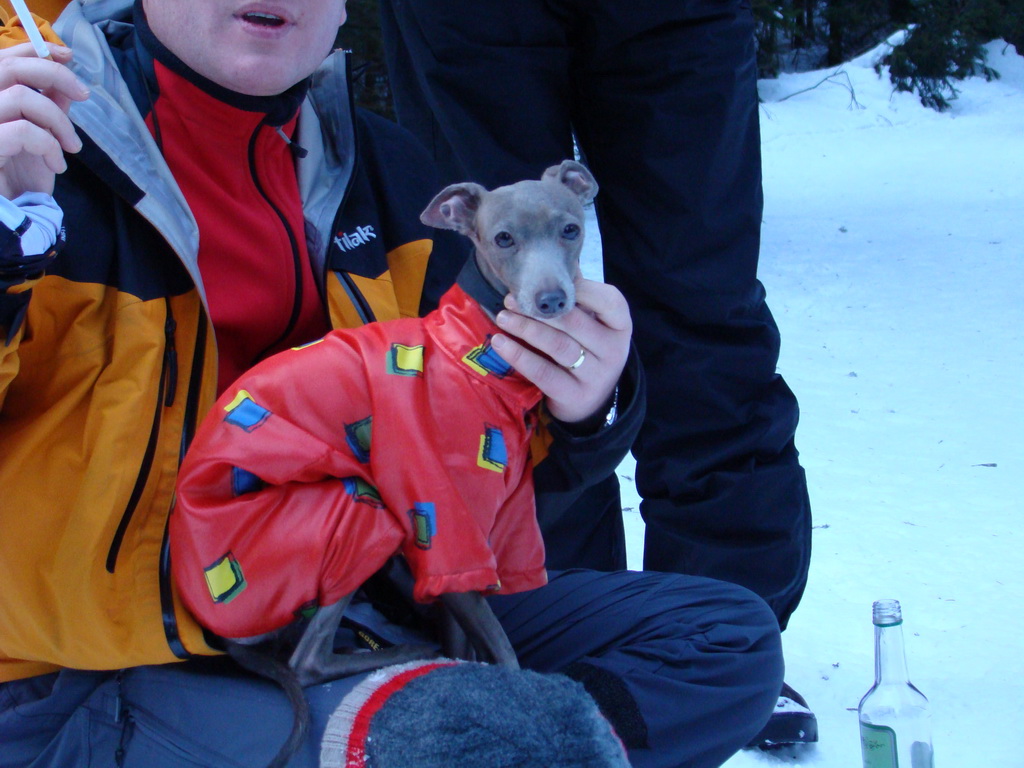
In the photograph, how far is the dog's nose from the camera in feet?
5.00

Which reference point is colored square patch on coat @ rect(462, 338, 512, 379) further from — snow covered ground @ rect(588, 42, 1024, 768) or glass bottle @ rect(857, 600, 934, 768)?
snow covered ground @ rect(588, 42, 1024, 768)

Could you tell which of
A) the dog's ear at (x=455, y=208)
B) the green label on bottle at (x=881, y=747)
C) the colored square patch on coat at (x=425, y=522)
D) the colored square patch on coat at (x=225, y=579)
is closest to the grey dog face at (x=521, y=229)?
the dog's ear at (x=455, y=208)

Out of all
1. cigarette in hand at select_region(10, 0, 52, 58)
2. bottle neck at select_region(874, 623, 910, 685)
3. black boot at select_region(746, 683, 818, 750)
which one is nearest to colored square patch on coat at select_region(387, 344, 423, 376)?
cigarette in hand at select_region(10, 0, 52, 58)

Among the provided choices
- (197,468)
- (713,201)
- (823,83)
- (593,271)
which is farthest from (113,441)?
(823,83)

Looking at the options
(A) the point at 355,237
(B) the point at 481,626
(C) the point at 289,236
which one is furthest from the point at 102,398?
(B) the point at 481,626

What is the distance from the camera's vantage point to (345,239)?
5.42ft

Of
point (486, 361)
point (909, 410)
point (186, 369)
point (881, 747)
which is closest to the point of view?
point (186, 369)

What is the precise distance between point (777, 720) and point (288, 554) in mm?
1126

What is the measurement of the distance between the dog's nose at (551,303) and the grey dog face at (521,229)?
0.06ft

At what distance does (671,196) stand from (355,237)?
0.79 meters

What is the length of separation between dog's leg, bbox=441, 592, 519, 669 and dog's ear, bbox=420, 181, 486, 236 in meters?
0.65

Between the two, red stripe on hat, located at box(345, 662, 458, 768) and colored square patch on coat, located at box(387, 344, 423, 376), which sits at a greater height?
colored square patch on coat, located at box(387, 344, 423, 376)

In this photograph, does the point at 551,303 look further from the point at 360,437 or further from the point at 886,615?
the point at 886,615

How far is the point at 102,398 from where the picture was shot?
1.32 meters
